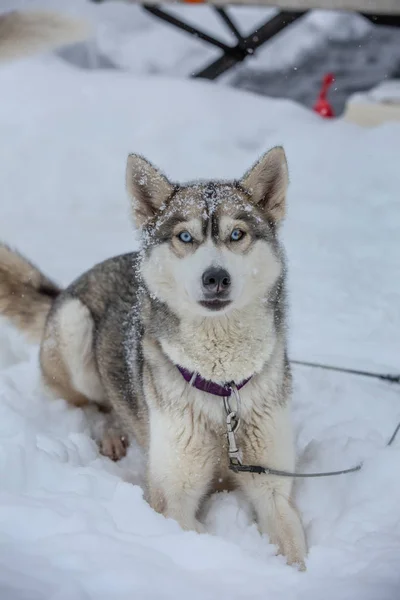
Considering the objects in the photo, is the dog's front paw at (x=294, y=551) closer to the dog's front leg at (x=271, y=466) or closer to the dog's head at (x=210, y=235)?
the dog's front leg at (x=271, y=466)

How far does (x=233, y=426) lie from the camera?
2.14m

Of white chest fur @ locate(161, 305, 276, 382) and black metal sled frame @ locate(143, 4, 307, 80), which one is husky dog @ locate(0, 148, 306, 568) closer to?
white chest fur @ locate(161, 305, 276, 382)

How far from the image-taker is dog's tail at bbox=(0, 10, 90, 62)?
107 inches

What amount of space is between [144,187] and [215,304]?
57 cm

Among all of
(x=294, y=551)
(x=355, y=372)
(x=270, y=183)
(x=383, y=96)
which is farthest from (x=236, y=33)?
(x=294, y=551)

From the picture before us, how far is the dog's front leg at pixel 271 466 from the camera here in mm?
2172

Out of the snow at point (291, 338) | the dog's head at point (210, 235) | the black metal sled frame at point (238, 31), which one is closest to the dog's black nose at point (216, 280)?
the dog's head at point (210, 235)

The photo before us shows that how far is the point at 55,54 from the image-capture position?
305 inches

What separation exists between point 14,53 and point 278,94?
6.54 m

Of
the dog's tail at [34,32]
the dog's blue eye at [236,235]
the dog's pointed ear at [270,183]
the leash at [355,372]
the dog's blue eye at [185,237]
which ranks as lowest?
the leash at [355,372]

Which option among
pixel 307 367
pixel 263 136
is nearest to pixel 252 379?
pixel 307 367

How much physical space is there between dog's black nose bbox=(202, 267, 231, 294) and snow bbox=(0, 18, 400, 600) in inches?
28.2

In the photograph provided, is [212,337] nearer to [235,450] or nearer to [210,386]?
[210,386]

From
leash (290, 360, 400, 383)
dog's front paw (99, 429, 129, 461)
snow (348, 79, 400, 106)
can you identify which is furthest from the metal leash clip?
snow (348, 79, 400, 106)
